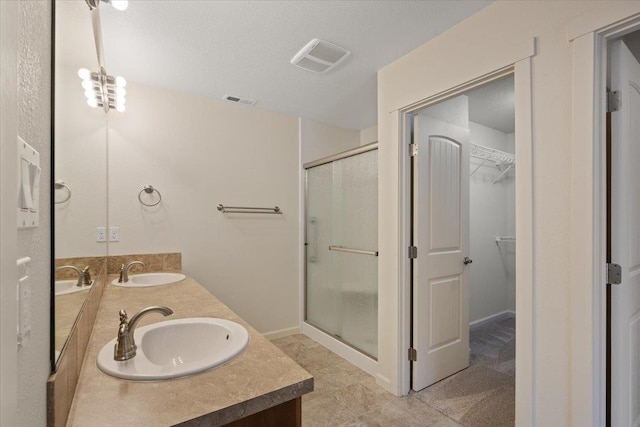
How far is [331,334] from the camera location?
2941 millimetres

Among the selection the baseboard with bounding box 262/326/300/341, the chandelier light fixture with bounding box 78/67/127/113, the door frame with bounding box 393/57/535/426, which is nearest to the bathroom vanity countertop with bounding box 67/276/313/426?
the chandelier light fixture with bounding box 78/67/127/113

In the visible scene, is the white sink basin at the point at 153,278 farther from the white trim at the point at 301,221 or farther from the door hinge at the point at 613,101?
the door hinge at the point at 613,101

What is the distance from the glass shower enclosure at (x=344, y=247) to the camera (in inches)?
98.9

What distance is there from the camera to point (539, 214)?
1.40 metres

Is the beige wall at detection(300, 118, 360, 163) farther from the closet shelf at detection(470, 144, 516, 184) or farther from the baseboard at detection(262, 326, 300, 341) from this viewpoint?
the baseboard at detection(262, 326, 300, 341)

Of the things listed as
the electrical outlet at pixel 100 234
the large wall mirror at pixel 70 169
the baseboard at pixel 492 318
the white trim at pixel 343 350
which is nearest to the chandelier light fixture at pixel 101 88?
the large wall mirror at pixel 70 169

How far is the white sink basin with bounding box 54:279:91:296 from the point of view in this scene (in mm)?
666

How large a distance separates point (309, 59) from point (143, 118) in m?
1.45

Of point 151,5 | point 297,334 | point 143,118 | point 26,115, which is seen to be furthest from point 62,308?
point 297,334

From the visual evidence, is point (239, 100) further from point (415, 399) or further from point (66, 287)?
point (415, 399)

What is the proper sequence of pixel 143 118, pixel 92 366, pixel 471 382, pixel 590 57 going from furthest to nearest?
pixel 143 118 → pixel 471 382 → pixel 590 57 → pixel 92 366

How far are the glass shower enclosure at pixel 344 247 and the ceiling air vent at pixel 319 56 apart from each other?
68cm

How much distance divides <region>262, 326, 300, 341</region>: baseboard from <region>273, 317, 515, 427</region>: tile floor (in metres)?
0.47

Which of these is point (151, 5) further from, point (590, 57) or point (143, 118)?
point (590, 57)
